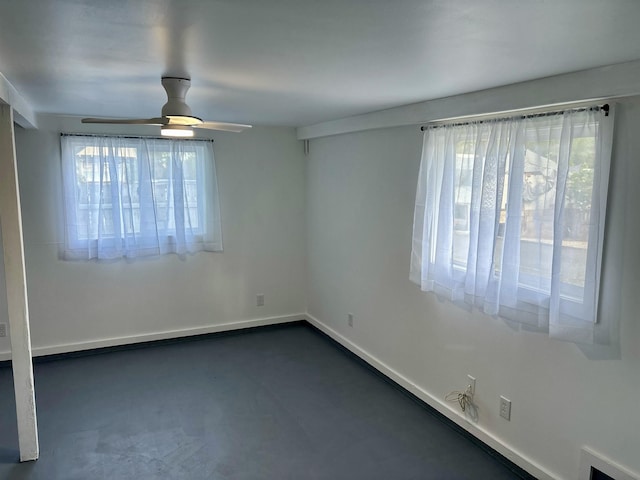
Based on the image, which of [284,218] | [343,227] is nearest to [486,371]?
[343,227]

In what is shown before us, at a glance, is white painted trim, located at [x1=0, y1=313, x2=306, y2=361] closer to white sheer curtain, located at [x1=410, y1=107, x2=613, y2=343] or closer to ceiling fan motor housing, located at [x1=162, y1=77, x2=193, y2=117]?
white sheer curtain, located at [x1=410, y1=107, x2=613, y2=343]

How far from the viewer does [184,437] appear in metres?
2.95

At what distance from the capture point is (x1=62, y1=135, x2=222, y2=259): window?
4043 millimetres

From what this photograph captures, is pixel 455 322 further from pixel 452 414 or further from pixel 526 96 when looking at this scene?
pixel 526 96

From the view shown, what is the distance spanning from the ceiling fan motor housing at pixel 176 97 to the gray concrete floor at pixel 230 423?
200 centimetres

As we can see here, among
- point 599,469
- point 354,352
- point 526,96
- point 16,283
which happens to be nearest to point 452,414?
point 599,469

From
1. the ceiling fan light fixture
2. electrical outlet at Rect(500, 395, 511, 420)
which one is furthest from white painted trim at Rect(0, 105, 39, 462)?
electrical outlet at Rect(500, 395, 511, 420)

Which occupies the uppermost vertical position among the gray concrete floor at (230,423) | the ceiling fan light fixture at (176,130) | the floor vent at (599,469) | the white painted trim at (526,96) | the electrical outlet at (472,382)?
the white painted trim at (526,96)

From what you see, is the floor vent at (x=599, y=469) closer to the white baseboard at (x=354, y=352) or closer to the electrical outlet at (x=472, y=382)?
the white baseboard at (x=354, y=352)

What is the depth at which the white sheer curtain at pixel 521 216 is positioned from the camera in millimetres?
2154

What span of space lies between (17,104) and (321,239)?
284cm

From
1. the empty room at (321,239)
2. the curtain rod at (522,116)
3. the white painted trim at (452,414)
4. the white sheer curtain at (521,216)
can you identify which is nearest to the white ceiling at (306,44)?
the empty room at (321,239)


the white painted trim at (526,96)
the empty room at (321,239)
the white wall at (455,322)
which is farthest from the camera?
the white wall at (455,322)

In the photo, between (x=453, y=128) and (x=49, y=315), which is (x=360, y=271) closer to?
(x=453, y=128)
